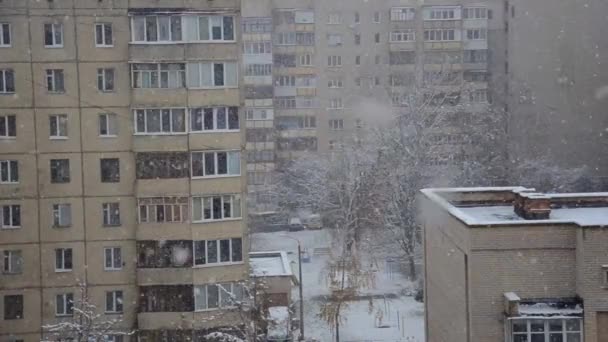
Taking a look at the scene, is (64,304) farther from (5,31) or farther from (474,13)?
(474,13)

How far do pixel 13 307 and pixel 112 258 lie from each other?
2181 mm

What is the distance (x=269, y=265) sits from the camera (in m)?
21.8

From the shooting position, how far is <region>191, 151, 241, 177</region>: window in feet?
55.3

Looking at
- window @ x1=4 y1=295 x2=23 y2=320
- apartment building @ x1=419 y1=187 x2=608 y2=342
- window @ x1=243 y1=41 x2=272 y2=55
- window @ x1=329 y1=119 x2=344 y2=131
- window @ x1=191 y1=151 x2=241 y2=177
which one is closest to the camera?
apartment building @ x1=419 y1=187 x2=608 y2=342

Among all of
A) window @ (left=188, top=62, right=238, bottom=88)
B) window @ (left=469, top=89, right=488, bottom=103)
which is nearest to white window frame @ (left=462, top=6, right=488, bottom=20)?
window @ (left=469, top=89, right=488, bottom=103)

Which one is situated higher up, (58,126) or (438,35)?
(438,35)

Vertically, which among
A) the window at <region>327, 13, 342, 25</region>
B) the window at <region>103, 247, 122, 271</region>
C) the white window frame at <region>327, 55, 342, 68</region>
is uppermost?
the window at <region>327, 13, 342, 25</region>

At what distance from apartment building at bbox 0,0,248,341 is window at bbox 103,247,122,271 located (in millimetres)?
20

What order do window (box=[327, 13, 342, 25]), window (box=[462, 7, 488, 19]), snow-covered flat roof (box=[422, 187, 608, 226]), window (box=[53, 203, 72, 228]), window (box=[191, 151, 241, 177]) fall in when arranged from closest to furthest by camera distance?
snow-covered flat roof (box=[422, 187, 608, 226])
window (box=[191, 151, 241, 177])
window (box=[53, 203, 72, 228])
window (box=[462, 7, 488, 19])
window (box=[327, 13, 342, 25])

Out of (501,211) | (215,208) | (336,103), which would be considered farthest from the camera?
(336,103)

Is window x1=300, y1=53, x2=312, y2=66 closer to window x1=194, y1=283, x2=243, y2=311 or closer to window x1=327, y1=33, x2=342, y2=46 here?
window x1=327, y1=33, x2=342, y2=46

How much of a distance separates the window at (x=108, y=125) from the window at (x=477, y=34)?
22.0m

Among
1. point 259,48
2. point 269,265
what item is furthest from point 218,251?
point 259,48

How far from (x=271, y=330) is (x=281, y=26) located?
63.1 ft
